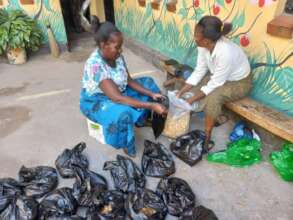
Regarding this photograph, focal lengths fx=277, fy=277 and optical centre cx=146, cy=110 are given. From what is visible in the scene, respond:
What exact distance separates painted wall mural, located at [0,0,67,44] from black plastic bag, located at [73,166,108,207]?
416cm

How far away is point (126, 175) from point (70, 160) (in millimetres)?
603

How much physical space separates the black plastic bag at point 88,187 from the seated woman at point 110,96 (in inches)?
15.4

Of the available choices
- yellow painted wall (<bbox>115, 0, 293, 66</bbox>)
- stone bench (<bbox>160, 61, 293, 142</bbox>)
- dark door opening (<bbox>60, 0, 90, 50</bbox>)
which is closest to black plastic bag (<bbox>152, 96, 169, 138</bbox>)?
stone bench (<bbox>160, 61, 293, 142</bbox>)

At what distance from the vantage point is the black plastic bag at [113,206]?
2.14 m

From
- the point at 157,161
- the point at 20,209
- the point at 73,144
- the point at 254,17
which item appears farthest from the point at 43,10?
the point at 20,209

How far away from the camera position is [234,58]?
2711mm

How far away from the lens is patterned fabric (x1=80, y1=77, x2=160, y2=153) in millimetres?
2574

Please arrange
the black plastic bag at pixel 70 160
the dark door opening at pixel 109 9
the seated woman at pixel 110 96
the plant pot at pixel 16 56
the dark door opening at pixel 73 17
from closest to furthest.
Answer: the seated woman at pixel 110 96, the black plastic bag at pixel 70 160, the plant pot at pixel 16 56, the dark door opening at pixel 109 9, the dark door opening at pixel 73 17

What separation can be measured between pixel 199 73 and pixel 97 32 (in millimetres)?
1257

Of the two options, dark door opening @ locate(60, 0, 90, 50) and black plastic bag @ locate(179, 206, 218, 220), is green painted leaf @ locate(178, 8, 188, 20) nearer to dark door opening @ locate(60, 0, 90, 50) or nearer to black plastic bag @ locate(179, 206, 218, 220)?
black plastic bag @ locate(179, 206, 218, 220)

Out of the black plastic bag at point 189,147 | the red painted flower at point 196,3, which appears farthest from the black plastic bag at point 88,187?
the red painted flower at point 196,3

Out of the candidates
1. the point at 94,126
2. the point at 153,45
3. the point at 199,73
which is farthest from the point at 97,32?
the point at 153,45

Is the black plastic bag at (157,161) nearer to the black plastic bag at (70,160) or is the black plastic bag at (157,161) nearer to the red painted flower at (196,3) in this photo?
the black plastic bag at (70,160)

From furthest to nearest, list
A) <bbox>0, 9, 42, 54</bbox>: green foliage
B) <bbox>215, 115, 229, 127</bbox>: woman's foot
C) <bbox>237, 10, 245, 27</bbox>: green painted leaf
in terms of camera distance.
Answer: <bbox>0, 9, 42, 54</bbox>: green foliage < <bbox>215, 115, 229, 127</bbox>: woman's foot < <bbox>237, 10, 245, 27</bbox>: green painted leaf
